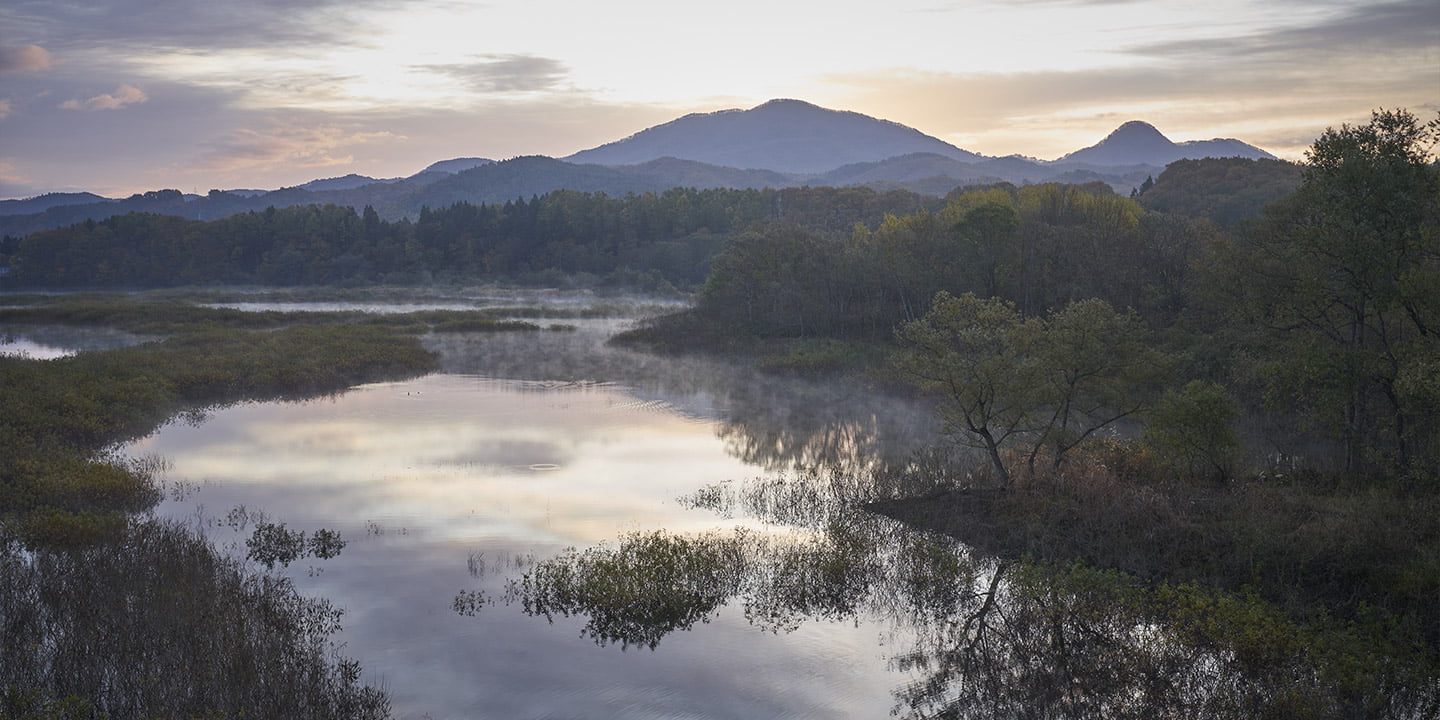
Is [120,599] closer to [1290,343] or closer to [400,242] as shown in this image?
[1290,343]

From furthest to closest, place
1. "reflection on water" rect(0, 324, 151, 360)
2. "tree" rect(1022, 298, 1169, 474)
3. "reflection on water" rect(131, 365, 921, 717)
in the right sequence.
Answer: "reflection on water" rect(0, 324, 151, 360) → "tree" rect(1022, 298, 1169, 474) → "reflection on water" rect(131, 365, 921, 717)

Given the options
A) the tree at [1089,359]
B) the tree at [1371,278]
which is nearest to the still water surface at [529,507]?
the tree at [1089,359]

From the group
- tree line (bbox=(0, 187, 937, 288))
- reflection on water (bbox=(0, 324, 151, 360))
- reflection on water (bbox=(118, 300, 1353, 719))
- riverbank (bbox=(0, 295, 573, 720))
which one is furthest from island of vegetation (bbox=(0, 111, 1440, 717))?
tree line (bbox=(0, 187, 937, 288))

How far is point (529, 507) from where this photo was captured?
24984mm

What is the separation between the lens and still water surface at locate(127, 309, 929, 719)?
583 inches

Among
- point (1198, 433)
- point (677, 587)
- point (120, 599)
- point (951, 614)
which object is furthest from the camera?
point (1198, 433)

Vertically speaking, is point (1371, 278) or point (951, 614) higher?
point (1371, 278)

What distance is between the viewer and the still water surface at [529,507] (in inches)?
583

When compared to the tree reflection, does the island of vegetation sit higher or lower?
higher

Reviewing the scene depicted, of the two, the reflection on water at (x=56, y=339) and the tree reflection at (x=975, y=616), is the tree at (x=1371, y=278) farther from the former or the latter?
the reflection on water at (x=56, y=339)

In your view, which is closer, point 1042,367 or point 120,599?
point 120,599

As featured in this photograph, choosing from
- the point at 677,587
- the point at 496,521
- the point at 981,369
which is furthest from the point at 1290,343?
the point at 496,521

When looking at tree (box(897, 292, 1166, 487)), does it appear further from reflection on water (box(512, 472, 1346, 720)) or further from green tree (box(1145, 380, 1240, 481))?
reflection on water (box(512, 472, 1346, 720))

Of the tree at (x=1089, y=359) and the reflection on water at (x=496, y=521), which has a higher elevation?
the tree at (x=1089, y=359)
